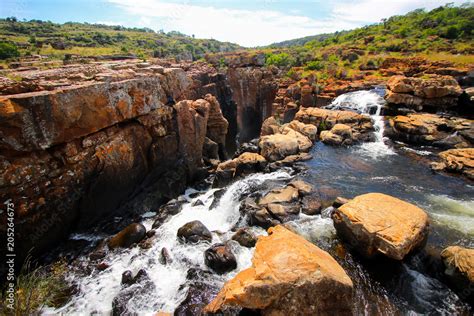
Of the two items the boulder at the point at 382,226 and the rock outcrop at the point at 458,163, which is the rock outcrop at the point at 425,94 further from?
the boulder at the point at 382,226

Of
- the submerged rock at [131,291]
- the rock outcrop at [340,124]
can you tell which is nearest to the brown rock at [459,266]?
the submerged rock at [131,291]

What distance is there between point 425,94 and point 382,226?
19660mm

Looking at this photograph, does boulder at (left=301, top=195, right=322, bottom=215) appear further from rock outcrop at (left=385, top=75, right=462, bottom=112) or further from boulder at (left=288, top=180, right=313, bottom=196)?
rock outcrop at (left=385, top=75, right=462, bottom=112)

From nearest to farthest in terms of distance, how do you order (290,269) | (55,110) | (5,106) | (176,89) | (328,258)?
(290,269) < (328,258) < (5,106) < (55,110) < (176,89)

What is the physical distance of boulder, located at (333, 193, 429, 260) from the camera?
322 inches

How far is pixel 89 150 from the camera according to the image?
504 inches

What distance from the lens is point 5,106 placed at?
9461 millimetres

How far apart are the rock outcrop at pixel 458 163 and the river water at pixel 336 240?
65cm

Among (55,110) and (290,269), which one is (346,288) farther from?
(55,110)

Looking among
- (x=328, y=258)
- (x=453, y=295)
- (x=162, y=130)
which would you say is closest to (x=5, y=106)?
(x=162, y=130)

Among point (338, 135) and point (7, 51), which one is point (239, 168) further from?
point (7, 51)

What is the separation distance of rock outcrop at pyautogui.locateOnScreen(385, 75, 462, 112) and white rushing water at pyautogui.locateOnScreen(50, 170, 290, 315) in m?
18.9

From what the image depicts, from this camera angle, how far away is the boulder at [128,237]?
11.8m

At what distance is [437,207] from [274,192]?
24.4 ft
